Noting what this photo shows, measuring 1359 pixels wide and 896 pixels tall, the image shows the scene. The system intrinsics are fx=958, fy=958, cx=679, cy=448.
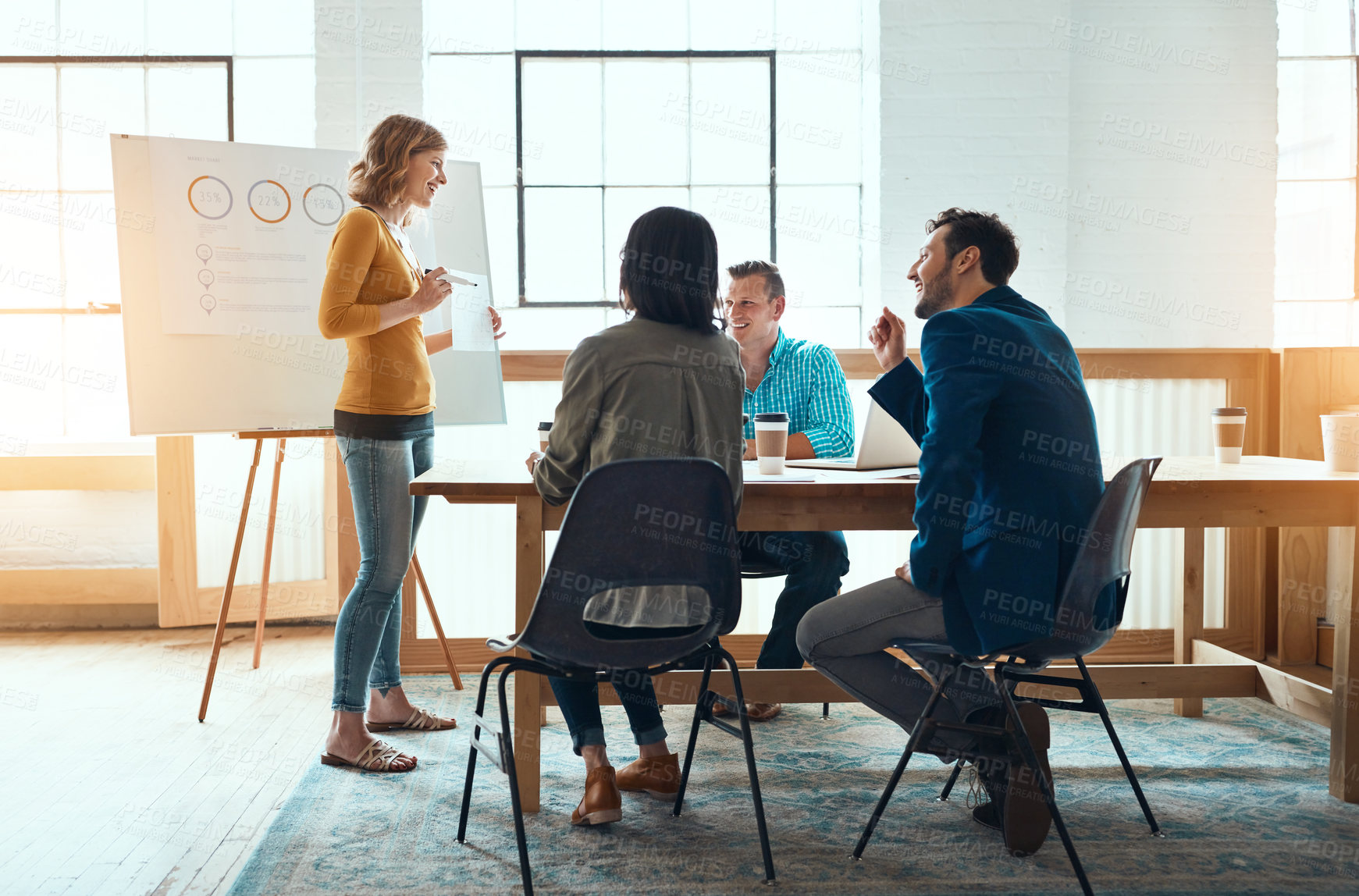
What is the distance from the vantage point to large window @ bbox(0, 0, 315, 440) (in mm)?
3752

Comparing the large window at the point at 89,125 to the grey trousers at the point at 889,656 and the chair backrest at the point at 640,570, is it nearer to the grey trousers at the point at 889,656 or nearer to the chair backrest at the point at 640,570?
the chair backrest at the point at 640,570

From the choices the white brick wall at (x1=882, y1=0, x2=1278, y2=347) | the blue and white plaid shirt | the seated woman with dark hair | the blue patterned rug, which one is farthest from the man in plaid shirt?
the white brick wall at (x1=882, y1=0, x2=1278, y2=347)

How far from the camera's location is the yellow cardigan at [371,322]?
7.23 feet

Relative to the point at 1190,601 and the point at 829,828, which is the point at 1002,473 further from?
the point at 1190,601

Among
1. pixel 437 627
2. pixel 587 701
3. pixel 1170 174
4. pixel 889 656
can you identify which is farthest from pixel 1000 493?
pixel 1170 174

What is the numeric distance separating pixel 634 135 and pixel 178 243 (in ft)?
5.86

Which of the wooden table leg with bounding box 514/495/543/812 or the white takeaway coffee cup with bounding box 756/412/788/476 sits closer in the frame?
the wooden table leg with bounding box 514/495/543/812

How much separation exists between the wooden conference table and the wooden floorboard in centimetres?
66

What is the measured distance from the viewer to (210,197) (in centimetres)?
273

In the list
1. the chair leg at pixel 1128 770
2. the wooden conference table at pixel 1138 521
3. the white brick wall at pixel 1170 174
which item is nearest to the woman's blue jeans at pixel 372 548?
the wooden conference table at pixel 1138 521

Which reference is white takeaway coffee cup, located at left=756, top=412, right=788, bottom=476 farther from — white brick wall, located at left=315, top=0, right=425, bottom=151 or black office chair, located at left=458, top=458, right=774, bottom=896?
white brick wall, located at left=315, top=0, right=425, bottom=151

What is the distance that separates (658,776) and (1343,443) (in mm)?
1662

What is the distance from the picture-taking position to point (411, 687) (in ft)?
9.76

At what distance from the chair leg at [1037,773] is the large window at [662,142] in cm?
228
